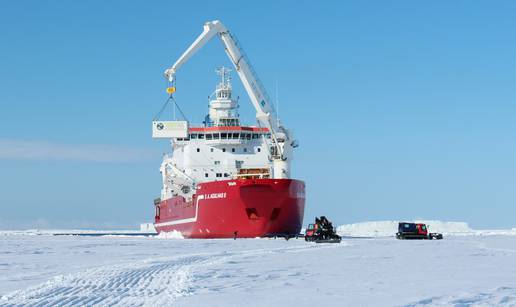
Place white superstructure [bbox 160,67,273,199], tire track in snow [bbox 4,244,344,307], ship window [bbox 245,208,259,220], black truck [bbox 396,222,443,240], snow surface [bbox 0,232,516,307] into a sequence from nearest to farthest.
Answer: snow surface [bbox 0,232,516,307] < tire track in snow [bbox 4,244,344,307] < black truck [bbox 396,222,443,240] < ship window [bbox 245,208,259,220] < white superstructure [bbox 160,67,273,199]

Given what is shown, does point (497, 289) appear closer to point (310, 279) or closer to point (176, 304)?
point (310, 279)

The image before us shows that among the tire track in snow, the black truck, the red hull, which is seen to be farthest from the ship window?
the tire track in snow

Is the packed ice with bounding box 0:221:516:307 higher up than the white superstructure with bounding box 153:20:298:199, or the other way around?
the white superstructure with bounding box 153:20:298:199

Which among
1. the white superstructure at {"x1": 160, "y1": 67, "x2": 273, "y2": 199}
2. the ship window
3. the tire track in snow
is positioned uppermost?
the white superstructure at {"x1": 160, "y1": 67, "x2": 273, "y2": 199}

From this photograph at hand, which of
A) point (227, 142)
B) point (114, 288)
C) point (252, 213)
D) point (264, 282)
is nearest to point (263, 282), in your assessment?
point (264, 282)

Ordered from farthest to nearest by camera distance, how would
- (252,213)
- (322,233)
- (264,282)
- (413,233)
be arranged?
(252,213)
(413,233)
(322,233)
(264,282)

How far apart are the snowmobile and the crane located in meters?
8.68

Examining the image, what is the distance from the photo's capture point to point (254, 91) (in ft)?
169

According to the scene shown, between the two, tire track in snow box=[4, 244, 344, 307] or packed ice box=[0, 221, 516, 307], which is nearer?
packed ice box=[0, 221, 516, 307]

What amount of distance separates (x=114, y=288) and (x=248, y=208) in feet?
107

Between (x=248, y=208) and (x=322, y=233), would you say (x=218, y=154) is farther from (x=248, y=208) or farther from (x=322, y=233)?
(x=322, y=233)

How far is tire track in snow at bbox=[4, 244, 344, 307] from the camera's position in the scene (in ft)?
38.1

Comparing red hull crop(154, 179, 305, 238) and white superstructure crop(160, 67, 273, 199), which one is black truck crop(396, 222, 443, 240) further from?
white superstructure crop(160, 67, 273, 199)

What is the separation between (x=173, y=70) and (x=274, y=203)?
1247 centimetres
